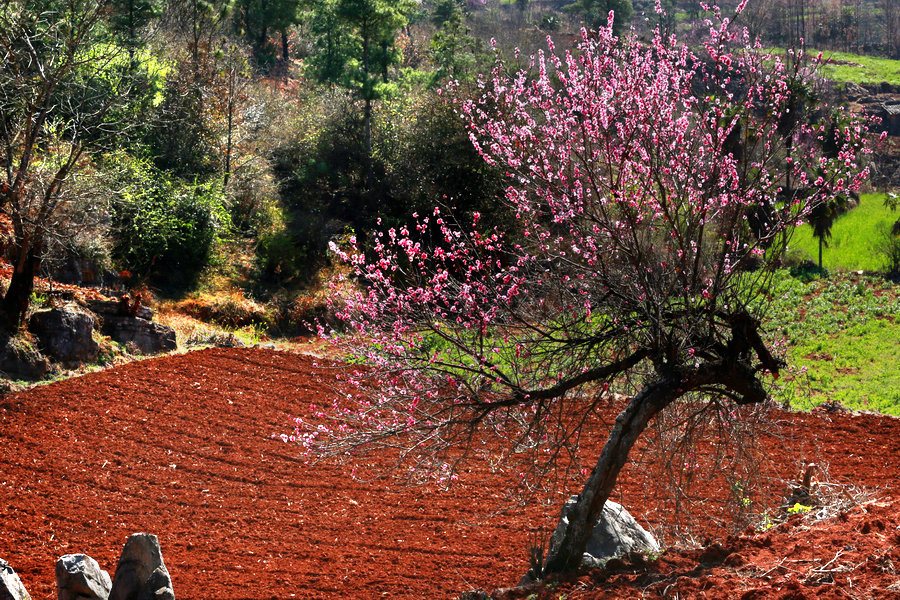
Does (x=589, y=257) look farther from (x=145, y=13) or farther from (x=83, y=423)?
(x=145, y=13)

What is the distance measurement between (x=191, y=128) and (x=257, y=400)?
11545mm

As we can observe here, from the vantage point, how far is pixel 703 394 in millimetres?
7258

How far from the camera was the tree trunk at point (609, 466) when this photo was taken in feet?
20.3

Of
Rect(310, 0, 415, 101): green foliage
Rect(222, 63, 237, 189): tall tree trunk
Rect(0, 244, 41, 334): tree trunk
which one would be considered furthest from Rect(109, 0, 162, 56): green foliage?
Rect(0, 244, 41, 334): tree trunk

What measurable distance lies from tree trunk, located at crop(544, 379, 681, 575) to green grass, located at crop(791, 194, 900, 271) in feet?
65.3

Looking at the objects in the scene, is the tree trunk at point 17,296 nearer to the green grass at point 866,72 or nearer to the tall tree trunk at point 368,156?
the tall tree trunk at point 368,156

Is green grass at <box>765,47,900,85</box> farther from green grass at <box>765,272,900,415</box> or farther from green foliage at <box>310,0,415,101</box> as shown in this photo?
green foliage at <box>310,0,415,101</box>

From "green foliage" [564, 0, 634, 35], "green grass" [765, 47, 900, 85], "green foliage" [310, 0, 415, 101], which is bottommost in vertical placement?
"green foliage" [310, 0, 415, 101]

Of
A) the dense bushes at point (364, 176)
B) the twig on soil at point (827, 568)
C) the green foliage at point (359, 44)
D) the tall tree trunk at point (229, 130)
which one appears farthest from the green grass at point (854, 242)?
the twig on soil at point (827, 568)

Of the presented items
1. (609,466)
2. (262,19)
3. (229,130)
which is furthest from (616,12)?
(609,466)

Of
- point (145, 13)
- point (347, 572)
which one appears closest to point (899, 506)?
point (347, 572)

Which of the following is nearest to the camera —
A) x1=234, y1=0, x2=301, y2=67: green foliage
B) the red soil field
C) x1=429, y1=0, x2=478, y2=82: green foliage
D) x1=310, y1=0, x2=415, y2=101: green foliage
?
the red soil field

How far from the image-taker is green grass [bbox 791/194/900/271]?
85.8 feet

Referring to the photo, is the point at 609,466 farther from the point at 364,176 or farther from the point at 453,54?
the point at 453,54
